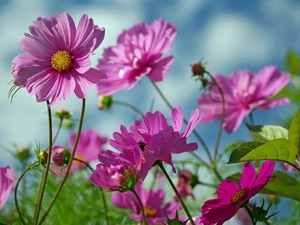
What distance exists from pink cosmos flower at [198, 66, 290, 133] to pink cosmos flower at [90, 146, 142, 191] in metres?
0.57

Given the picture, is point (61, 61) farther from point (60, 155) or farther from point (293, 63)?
point (293, 63)

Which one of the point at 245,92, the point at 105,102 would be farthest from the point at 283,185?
the point at 105,102

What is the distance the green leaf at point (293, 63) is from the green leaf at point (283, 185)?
50cm

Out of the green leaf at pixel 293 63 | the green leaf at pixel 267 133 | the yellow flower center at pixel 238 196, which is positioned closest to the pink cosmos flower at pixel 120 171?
the yellow flower center at pixel 238 196

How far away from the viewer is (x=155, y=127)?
68 centimetres

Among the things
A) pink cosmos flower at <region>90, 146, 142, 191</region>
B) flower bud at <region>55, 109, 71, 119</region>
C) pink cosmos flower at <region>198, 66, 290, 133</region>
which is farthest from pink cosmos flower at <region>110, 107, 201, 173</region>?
pink cosmos flower at <region>198, 66, 290, 133</region>

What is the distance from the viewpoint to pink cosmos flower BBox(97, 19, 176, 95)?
1.12 m

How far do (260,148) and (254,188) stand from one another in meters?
0.05

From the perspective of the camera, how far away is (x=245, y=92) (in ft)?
4.01

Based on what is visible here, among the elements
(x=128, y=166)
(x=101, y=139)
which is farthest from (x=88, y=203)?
(x=128, y=166)

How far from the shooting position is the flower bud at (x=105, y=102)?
4.62 feet

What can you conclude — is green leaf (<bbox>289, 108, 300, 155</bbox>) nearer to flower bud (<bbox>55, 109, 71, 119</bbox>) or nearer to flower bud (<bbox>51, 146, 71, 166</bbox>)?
flower bud (<bbox>51, 146, 71, 166</bbox>)

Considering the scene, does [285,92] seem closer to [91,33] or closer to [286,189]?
[286,189]

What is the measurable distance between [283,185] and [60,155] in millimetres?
286
